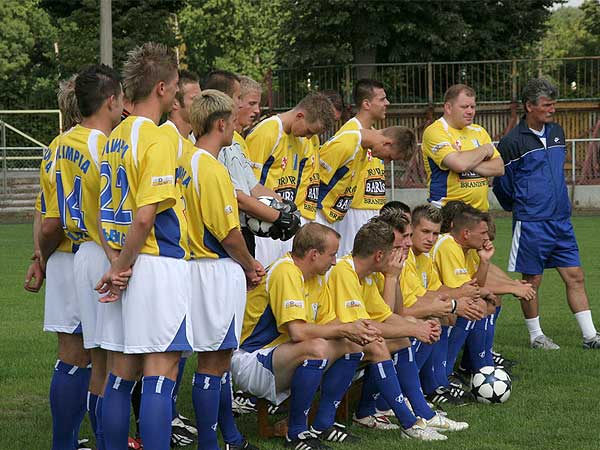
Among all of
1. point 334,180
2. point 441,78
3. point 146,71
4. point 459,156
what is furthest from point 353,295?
point 441,78

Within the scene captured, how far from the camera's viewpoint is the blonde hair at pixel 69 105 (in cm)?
622

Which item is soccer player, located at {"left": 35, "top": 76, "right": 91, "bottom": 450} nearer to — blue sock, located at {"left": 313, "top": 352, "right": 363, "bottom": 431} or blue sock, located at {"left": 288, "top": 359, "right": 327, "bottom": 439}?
blue sock, located at {"left": 288, "top": 359, "right": 327, "bottom": 439}

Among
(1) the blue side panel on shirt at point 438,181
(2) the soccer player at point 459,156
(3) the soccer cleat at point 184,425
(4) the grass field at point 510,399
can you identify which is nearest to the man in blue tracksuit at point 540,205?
(4) the grass field at point 510,399

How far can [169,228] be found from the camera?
5387 millimetres

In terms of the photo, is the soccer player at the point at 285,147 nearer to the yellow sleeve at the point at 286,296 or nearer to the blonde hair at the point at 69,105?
the yellow sleeve at the point at 286,296

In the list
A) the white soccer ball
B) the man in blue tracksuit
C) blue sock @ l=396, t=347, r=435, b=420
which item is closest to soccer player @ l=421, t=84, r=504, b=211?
the man in blue tracksuit

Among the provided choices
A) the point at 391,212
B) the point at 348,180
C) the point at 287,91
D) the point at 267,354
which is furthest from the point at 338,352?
the point at 287,91

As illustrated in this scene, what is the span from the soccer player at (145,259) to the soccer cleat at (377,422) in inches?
84.0

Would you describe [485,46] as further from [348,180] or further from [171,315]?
[171,315]

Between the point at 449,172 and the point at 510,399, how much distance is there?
2.25 metres

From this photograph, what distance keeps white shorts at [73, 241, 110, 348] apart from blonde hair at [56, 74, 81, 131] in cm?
88

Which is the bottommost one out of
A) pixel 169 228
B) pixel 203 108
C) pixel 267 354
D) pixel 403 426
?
pixel 403 426

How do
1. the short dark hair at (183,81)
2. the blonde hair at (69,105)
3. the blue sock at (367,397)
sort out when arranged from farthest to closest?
the blue sock at (367,397) < the short dark hair at (183,81) < the blonde hair at (69,105)

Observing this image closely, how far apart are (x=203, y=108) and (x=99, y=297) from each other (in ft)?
3.75
